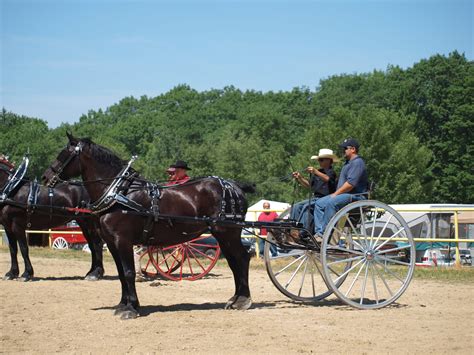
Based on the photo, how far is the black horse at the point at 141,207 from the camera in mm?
10094

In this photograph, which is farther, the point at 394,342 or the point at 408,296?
the point at 408,296

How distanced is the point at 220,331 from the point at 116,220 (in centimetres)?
238

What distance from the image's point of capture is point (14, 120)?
7394 centimetres

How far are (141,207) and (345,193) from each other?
9.61 feet

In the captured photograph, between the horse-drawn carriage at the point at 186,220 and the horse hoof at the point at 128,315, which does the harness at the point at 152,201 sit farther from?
the horse hoof at the point at 128,315

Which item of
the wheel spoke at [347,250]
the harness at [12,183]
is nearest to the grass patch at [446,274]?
the wheel spoke at [347,250]

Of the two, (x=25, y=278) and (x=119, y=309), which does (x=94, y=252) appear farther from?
(x=119, y=309)

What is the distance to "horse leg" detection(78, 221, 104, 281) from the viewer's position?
49.6ft

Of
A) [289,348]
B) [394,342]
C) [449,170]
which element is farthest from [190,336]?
[449,170]

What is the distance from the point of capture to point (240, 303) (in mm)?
10578

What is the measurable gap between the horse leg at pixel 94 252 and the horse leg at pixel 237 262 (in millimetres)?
5080

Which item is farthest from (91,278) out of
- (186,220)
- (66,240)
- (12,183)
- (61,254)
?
(66,240)

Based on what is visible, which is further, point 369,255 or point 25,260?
point 25,260

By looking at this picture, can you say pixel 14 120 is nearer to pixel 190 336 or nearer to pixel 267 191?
pixel 267 191
